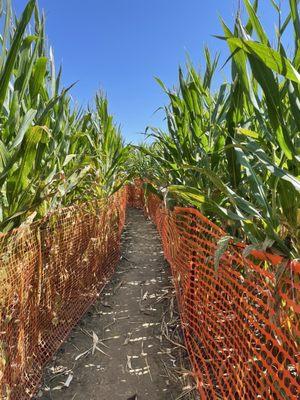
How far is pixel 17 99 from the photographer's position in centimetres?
137

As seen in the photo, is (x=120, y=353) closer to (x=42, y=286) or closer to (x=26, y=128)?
(x=42, y=286)

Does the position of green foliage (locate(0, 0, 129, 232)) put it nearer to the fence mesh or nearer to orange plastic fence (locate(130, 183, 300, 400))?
the fence mesh

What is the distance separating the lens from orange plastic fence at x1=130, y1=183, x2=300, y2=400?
3.01 ft

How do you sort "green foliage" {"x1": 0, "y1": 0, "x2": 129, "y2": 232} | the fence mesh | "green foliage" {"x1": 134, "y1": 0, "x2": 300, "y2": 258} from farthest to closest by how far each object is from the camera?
"green foliage" {"x1": 0, "y1": 0, "x2": 129, "y2": 232}
the fence mesh
"green foliage" {"x1": 134, "y1": 0, "x2": 300, "y2": 258}

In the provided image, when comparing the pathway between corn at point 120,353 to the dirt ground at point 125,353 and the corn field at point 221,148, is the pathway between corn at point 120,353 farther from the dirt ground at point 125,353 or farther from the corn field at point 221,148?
the corn field at point 221,148

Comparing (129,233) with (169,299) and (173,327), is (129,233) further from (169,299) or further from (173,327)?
(173,327)

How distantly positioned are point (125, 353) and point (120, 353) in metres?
0.03

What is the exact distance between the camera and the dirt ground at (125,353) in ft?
5.53

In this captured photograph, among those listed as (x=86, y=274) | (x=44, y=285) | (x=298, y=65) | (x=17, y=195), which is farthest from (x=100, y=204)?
(x=298, y=65)

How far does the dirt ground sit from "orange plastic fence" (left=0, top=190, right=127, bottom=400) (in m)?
0.11

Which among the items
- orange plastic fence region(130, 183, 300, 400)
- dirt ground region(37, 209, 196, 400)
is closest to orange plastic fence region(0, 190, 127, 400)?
dirt ground region(37, 209, 196, 400)

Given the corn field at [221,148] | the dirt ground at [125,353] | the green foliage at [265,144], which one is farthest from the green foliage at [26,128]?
the dirt ground at [125,353]

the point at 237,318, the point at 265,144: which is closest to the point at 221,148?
the point at 265,144

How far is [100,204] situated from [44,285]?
4.51 ft
